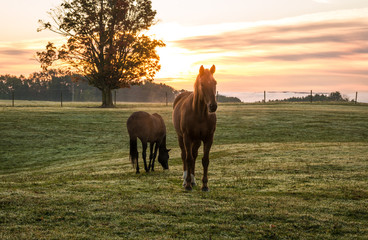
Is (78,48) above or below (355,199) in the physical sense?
above

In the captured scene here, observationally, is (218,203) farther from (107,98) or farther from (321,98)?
(321,98)

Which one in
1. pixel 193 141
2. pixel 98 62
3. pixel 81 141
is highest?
pixel 98 62

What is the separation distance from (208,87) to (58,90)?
104m

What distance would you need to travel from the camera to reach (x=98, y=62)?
164ft

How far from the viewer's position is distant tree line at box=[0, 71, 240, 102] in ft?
347

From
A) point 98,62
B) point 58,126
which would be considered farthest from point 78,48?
point 58,126

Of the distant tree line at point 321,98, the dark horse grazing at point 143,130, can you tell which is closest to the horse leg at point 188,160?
the dark horse grazing at point 143,130

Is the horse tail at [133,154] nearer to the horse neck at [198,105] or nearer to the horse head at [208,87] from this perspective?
the horse neck at [198,105]

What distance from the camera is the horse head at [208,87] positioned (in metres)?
7.27

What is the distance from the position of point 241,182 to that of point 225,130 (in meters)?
19.2

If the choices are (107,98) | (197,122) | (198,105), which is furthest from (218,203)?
(107,98)

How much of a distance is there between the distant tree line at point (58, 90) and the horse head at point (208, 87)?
93.1m

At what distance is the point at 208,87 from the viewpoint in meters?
7.43

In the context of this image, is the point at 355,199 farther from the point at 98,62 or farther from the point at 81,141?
the point at 98,62
